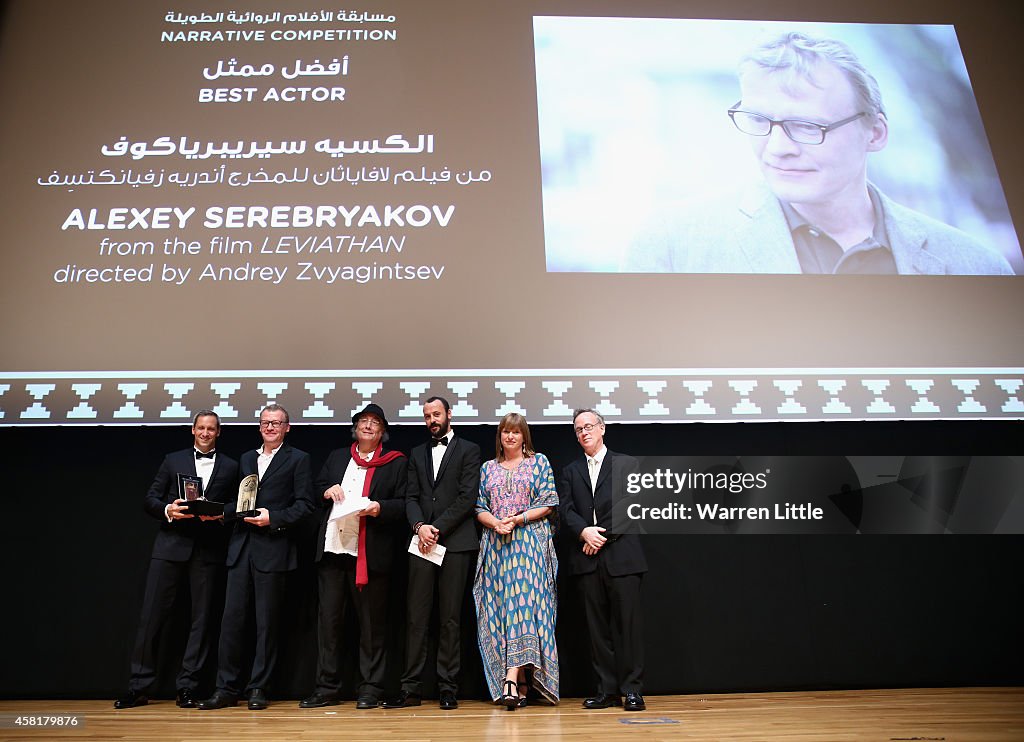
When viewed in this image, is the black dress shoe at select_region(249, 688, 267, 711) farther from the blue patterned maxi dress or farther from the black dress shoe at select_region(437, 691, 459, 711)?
the blue patterned maxi dress

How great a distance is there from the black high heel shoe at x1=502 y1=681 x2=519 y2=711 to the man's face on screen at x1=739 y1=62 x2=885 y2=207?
8.53ft

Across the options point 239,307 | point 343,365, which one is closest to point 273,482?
point 343,365

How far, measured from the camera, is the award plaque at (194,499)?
2988mm

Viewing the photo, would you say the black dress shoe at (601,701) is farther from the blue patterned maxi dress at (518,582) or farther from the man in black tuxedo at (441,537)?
the man in black tuxedo at (441,537)

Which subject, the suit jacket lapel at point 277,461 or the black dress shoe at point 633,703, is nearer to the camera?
the black dress shoe at point 633,703

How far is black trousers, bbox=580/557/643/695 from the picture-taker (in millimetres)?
2926

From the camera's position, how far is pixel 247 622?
10.4ft

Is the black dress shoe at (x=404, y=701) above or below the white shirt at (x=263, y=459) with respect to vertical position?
below

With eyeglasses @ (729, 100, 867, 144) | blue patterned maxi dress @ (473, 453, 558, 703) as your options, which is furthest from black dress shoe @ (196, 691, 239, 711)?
eyeglasses @ (729, 100, 867, 144)

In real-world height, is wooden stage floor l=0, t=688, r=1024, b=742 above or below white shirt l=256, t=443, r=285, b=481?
below

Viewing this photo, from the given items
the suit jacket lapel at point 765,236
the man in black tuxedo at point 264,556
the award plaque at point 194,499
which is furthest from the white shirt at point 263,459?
the suit jacket lapel at point 765,236

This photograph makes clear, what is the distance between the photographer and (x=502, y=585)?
120 inches

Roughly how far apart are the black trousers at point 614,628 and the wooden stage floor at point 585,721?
0.15 meters

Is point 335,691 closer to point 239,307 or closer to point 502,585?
point 502,585
